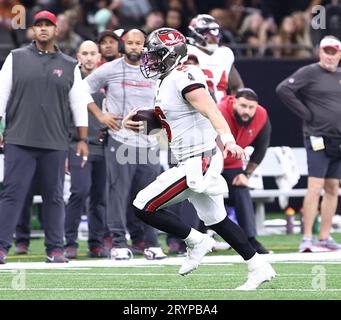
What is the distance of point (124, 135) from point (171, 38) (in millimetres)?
2904

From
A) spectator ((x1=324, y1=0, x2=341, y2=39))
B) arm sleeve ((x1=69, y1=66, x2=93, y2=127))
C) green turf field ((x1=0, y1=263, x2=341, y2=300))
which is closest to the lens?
green turf field ((x1=0, y1=263, x2=341, y2=300))

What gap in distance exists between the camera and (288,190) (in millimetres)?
16750

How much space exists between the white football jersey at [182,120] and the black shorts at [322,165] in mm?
4102

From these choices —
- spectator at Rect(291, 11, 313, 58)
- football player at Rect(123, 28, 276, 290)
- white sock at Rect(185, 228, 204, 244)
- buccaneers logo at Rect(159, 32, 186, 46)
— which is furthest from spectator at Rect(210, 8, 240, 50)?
white sock at Rect(185, 228, 204, 244)

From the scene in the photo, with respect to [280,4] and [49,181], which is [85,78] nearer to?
[49,181]

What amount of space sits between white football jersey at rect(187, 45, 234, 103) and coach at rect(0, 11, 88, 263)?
1895mm

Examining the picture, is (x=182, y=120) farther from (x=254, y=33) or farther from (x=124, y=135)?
(x=254, y=33)

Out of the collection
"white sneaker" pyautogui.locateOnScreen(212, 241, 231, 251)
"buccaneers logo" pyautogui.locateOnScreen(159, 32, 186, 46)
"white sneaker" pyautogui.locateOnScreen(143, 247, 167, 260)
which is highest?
"buccaneers logo" pyautogui.locateOnScreen(159, 32, 186, 46)

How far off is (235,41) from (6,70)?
8374 millimetres

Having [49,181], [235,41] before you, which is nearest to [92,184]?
[49,181]

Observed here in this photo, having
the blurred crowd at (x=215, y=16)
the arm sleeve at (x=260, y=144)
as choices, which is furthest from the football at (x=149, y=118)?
the blurred crowd at (x=215, y=16)

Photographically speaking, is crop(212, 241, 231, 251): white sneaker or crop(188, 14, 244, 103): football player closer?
crop(188, 14, 244, 103): football player

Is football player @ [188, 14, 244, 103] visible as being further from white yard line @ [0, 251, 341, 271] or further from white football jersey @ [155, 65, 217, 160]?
white football jersey @ [155, 65, 217, 160]

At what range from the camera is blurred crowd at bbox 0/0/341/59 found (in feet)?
60.5
